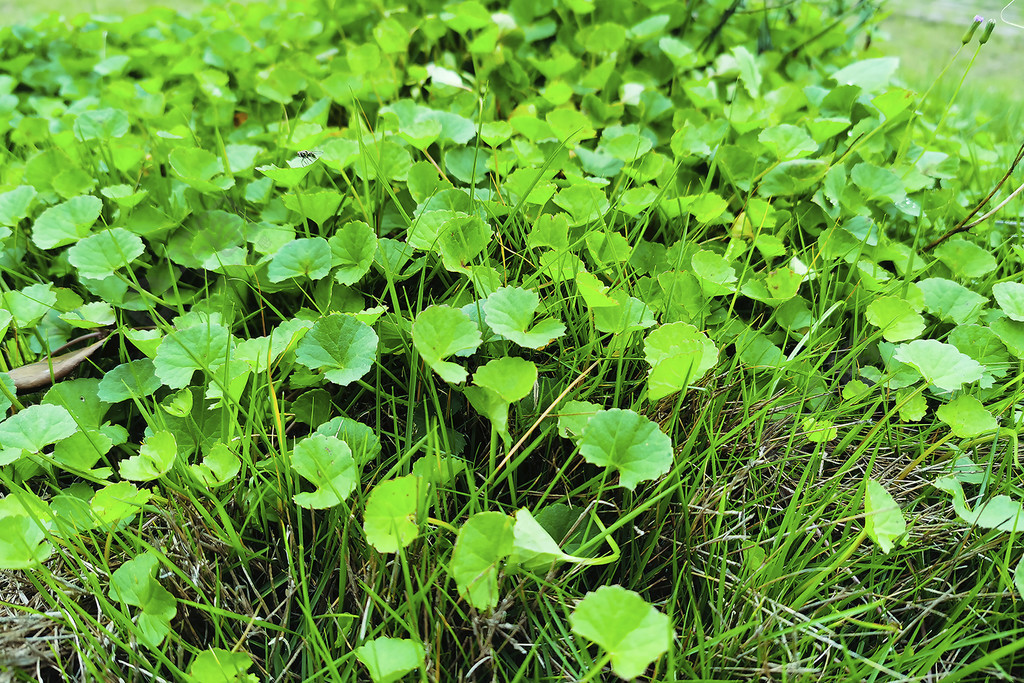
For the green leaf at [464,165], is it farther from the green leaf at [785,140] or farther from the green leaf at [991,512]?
the green leaf at [991,512]

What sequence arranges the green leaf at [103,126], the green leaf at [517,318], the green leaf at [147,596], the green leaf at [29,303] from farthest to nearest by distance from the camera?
the green leaf at [103,126], the green leaf at [29,303], the green leaf at [517,318], the green leaf at [147,596]

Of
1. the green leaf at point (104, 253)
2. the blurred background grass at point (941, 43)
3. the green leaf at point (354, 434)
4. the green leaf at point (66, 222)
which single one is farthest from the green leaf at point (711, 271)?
the blurred background grass at point (941, 43)

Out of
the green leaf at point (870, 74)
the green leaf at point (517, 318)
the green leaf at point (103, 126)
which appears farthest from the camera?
the green leaf at point (870, 74)

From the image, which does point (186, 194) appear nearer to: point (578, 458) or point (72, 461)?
point (72, 461)

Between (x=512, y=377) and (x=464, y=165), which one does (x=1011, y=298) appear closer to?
(x=512, y=377)

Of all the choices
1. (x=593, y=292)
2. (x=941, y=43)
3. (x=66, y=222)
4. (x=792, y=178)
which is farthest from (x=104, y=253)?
(x=941, y=43)

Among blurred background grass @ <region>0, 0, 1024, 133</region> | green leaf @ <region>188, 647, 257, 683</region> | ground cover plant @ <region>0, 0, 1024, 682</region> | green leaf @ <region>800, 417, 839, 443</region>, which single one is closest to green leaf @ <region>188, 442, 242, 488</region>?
ground cover plant @ <region>0, 0, 1024, 682</region>
